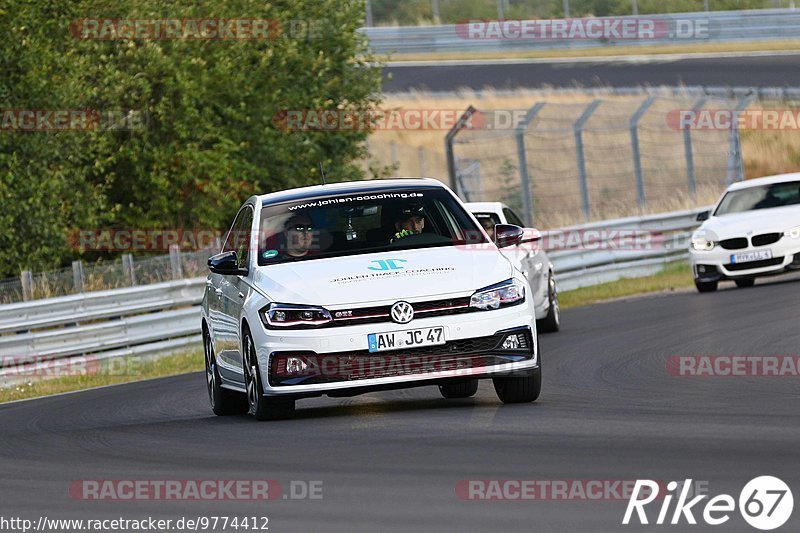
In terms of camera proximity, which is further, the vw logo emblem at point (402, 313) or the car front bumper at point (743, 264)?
the car front bumper at point (743, 264)

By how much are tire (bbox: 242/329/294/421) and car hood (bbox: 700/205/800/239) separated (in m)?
12.0

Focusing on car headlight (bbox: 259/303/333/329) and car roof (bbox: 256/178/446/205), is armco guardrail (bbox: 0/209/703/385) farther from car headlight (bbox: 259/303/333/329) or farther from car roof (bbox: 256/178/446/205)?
car headlight (bbox: 259/303/333/329)

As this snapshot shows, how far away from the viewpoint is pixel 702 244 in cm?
2242

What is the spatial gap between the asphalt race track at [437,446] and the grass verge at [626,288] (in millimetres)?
9508

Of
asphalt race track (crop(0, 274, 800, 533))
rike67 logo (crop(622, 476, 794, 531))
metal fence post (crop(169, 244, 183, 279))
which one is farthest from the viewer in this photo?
metal fence post (crop(169, 244, 183, 279))

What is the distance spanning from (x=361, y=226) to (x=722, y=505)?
16.8 ft

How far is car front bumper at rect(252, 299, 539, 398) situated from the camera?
10.4m

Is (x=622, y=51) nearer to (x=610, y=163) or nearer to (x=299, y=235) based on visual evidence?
(x=610, y=163)

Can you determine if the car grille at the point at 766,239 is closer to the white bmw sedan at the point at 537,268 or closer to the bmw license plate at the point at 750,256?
the bmw license plate at the point at 750,256

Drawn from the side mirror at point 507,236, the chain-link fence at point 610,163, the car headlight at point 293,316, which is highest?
the side mirror at point 507,236

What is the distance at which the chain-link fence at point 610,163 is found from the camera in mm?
30094

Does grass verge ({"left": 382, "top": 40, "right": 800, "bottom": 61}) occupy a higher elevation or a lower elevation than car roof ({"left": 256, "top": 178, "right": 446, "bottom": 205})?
lower

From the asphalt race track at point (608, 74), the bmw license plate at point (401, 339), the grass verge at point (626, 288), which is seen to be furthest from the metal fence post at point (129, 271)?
the asphalt race track at point (608, 74)

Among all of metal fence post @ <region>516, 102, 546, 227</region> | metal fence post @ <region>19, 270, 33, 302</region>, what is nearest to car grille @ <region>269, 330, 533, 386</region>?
metal fence post @ <region>19, 270, 33, 302</region>
